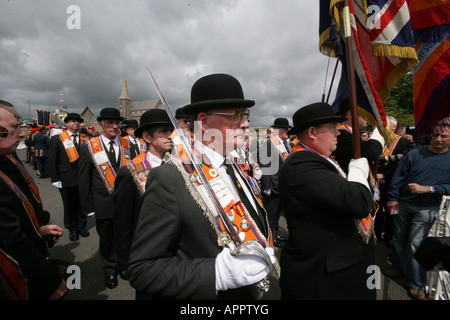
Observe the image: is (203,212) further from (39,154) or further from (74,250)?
(39,154)

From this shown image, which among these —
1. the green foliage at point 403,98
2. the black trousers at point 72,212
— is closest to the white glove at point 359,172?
the black trousers at point 72,212

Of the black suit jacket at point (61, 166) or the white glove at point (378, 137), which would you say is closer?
the white glove at point (378, 137)

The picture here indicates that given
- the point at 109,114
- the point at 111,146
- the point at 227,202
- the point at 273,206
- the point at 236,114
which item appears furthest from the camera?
the point at 273,206

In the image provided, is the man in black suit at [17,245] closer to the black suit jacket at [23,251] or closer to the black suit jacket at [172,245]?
the black suit jacket at [23,251]

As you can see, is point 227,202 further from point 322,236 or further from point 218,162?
point 322,236

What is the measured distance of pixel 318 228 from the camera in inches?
69.7

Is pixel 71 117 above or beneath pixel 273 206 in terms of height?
above

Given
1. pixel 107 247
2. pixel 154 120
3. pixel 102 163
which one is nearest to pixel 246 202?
pixel 154 120

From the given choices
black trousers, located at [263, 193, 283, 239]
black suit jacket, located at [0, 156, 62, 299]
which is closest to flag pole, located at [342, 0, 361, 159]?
black suit jacket, located at [0, 156, 62, 299]

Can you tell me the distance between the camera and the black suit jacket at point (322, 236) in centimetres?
168

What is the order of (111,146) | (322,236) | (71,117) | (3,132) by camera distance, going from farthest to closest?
(71,117)
(111,146)
(322,236)
(3,132)

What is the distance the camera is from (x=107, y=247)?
3.41 metres

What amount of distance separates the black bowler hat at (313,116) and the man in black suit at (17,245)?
2328 mm

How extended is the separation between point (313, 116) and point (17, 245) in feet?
8.21
